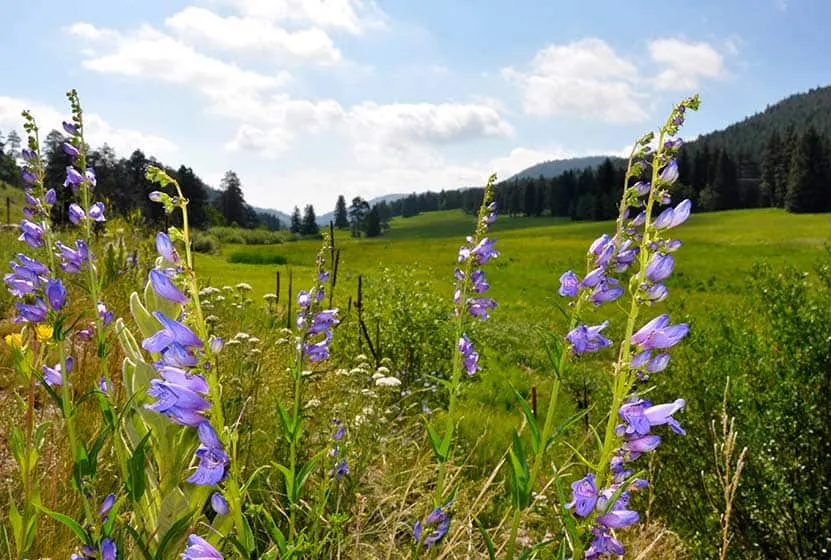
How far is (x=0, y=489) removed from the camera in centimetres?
310

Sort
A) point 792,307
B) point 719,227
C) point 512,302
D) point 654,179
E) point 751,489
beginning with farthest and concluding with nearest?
point 719,227
point 512,302
point 792,307
point 751,489
point 654,179

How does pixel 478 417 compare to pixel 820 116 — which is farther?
pixel 820 116

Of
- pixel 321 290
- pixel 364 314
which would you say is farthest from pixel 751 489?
pixel 364 314

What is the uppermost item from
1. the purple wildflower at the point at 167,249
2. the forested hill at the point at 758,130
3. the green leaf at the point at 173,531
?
the forested hill at the point at 758,130

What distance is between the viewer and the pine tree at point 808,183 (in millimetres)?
82944

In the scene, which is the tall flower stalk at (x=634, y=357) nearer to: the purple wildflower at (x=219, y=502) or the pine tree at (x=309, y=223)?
the purple wildflower at (x=219, y=502)

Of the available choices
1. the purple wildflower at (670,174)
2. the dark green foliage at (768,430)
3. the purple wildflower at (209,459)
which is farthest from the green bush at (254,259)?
the purple wildflower at (209,459)

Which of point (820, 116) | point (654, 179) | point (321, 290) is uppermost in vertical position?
point (820, 116)

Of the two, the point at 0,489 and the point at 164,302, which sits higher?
the point at 164,302

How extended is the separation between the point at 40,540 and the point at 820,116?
224m

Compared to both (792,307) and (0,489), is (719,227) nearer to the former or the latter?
(792,307)

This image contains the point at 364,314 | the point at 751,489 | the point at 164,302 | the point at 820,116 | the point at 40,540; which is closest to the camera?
the point at 164,302

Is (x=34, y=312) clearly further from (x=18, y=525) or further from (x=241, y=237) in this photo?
(x=241, y=237)

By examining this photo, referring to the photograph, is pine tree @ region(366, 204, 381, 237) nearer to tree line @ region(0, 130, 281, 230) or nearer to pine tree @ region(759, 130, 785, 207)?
tree line @ region(0, 130, 281, 230)
